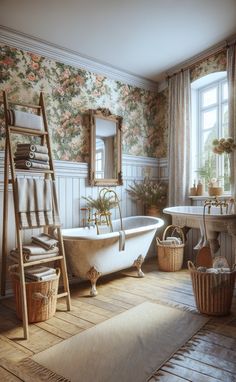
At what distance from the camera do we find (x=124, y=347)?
1.99 meters

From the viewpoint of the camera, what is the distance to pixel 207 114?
14.2ft

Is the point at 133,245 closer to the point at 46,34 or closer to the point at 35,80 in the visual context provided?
the point at 35,80

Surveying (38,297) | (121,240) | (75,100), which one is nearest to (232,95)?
(75,100)

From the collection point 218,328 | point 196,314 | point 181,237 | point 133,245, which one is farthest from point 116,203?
point 218,328

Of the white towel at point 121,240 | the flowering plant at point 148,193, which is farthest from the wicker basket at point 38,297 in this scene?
the flowering plant at point 148,193

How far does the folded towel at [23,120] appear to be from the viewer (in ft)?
8.26

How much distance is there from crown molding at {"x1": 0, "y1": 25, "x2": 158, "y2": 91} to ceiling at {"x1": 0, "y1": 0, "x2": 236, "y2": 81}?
5 cm

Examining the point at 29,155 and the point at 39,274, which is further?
the point at 29,155

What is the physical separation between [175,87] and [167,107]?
1.17 feet

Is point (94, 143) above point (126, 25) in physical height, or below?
below

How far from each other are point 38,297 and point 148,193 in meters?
2.38

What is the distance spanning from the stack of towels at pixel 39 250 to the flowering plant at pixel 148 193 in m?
1.96

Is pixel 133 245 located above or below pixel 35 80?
below

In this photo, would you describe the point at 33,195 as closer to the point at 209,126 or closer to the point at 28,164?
the point at 28,164
